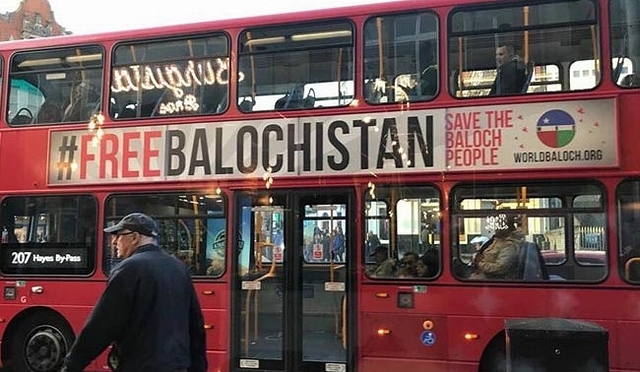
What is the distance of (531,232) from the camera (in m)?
6.05

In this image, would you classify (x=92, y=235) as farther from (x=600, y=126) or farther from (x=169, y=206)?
(x=600, y=126)

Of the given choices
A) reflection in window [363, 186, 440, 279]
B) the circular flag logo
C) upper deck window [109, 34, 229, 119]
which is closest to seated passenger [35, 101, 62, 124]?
upper deck window [109, 34, 229, 119]

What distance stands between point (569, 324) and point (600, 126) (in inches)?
87.1

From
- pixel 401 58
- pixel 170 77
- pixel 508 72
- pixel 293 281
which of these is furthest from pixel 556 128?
pixel 170 77

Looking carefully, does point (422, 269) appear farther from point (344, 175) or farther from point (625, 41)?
point (625, 41)

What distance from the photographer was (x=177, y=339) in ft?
11.6

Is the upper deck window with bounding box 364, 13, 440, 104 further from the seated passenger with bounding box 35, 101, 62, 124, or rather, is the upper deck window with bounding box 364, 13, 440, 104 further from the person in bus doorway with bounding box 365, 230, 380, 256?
the seated passenger with bounding box 35, 101, 62, 124

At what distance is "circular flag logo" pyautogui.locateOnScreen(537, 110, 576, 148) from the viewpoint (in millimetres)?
5957

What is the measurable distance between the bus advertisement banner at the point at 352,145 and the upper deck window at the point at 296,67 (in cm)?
23

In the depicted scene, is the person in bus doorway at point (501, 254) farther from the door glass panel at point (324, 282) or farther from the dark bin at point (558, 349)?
the dark bin at point (558, 349)

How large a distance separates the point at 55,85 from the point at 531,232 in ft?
18.5

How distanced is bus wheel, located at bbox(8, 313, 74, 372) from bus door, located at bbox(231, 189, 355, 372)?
6.93 feet

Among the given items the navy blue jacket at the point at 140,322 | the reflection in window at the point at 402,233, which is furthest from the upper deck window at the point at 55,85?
the navy blue jacket at the point at 140,322

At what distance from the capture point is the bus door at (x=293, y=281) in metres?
6.58
